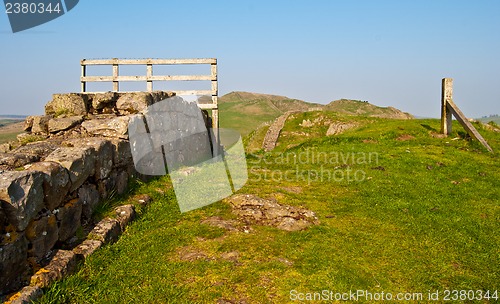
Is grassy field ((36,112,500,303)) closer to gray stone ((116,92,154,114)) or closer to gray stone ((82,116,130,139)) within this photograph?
gray stone ((82,116,130,139))

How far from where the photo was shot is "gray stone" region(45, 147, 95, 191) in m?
7.07

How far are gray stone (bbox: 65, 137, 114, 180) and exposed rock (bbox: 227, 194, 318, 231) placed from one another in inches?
118

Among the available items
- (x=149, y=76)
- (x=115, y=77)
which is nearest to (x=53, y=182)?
(x=149, y=76)

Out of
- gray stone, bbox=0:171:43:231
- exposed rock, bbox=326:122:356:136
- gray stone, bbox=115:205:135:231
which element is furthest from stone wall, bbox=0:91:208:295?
exposed rock, bbox=326:122:356:136

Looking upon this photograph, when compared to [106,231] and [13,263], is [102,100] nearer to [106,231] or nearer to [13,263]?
[106,231]

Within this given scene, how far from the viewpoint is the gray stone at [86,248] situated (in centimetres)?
653

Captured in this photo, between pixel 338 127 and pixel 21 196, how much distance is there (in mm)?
22821

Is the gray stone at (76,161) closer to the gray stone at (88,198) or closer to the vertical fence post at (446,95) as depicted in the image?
the gray stone at (88,198)

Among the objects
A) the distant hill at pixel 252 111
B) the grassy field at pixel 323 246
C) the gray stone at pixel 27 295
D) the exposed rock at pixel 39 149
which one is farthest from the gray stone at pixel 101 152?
the distant hill at pixel 252 111

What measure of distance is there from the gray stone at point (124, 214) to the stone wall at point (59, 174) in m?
0.50

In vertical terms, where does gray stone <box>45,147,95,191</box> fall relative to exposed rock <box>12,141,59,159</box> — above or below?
below

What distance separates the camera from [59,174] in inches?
261

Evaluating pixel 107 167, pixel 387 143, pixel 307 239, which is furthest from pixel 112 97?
pixel 387 143

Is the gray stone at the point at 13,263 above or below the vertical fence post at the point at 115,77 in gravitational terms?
below
